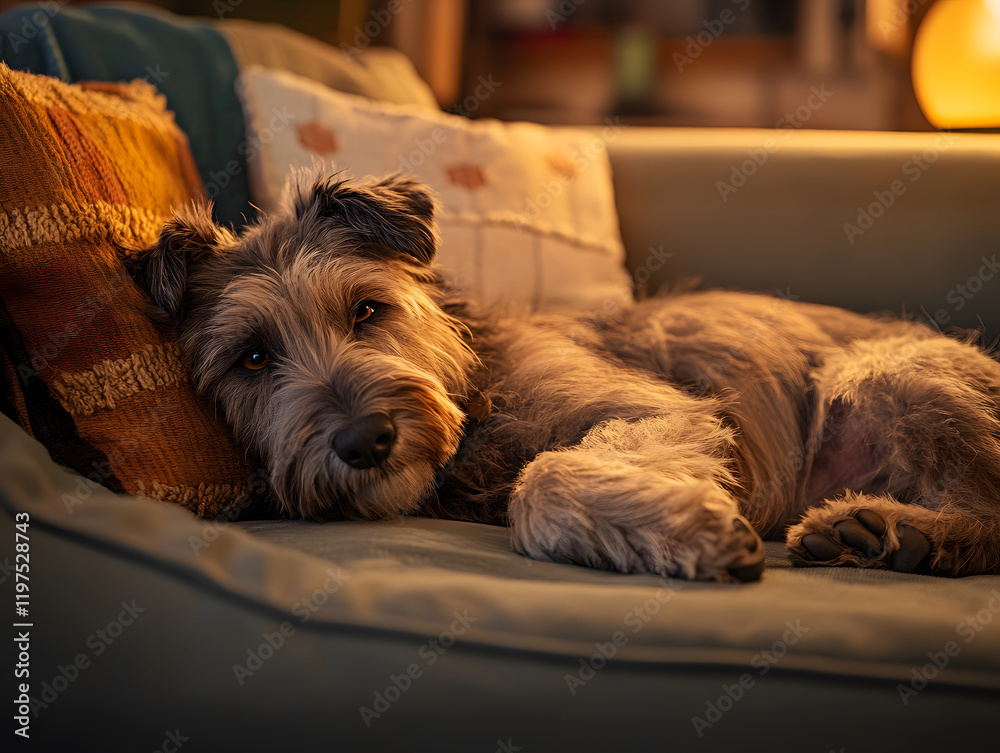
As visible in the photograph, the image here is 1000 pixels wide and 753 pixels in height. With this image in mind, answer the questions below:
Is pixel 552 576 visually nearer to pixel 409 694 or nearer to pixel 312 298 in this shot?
pixel 409 694

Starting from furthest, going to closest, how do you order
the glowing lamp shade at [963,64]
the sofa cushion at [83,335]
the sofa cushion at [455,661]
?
the glowing lamp shade at [963,64]
the sofa cushion at [83,335]
the sofa cushion at [455,661]

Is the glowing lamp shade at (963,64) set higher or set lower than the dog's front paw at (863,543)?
higher

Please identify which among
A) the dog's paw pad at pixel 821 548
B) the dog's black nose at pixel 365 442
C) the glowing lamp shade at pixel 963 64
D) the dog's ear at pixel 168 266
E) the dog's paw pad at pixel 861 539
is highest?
the glowing lamp shade at pixel 963 64

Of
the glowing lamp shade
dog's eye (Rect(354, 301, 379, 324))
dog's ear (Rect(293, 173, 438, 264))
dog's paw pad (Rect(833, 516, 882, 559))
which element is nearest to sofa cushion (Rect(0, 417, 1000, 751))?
dog's paw pad (Rect(833, 516, 882, 559))

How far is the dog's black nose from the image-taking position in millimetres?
1709

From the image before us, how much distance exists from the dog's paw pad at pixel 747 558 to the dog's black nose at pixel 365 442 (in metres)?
0.85

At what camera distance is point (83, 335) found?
1.59m

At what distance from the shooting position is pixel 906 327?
255 cm

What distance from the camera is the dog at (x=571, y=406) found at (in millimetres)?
1662

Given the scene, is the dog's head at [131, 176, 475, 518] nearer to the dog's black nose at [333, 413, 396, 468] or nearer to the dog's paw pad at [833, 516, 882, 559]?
the dog's black nose at [333, 413, 396, 468]

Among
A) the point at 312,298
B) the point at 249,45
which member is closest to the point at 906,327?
the point at 312,298

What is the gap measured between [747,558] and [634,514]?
0.25 metres

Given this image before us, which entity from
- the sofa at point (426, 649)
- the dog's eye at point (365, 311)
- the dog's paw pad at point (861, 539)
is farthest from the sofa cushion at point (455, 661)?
the dog's eye at point (365, 311)

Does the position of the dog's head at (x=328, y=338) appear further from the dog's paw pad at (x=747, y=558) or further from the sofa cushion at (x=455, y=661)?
the dog's paw pad at (x=747, y=558)
